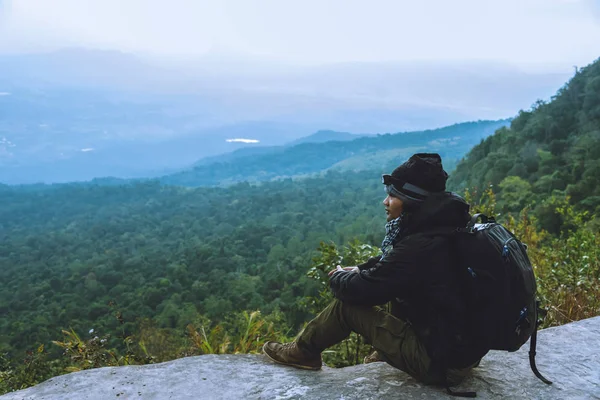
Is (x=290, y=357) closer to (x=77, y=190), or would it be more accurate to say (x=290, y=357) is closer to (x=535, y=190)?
(x=535, y=190)

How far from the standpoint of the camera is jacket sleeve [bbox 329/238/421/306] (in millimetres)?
2295

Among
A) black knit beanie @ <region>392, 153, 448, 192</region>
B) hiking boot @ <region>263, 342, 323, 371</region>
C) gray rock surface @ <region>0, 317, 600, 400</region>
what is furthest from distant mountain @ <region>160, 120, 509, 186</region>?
black knit beanie @ <region>392, 153, 448, 192</region>

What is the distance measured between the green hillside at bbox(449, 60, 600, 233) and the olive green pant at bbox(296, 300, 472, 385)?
14824 mm

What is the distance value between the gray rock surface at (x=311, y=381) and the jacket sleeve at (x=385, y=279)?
1.72 feet

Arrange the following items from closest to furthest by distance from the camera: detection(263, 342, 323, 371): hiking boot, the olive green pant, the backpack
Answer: the backpack, the olive green pant, detection(263, 342, 323, 371): hiking boot

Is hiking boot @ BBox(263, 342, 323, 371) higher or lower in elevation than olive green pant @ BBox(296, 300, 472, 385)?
lower

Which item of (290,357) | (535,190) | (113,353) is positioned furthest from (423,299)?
(535,190)

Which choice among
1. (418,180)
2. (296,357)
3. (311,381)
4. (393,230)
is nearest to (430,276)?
(393,230)

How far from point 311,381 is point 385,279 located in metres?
0.82

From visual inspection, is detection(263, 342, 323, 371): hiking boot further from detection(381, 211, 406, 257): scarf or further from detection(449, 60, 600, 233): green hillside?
detection(449, 60, 600, 233): green hillside

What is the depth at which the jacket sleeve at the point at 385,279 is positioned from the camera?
229cm

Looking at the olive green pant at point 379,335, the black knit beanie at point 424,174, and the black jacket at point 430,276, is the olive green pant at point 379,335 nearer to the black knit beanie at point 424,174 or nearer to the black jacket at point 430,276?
the black jacket at point 430,276

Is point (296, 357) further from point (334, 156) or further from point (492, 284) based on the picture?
point (334, 156)

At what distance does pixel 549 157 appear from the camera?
2833cm
